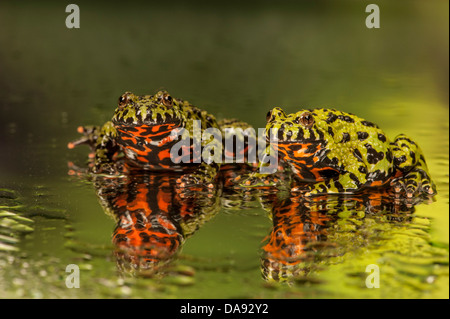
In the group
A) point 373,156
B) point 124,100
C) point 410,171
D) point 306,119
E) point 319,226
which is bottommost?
point 319,226

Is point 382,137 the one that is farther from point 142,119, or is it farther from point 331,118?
point 142,119

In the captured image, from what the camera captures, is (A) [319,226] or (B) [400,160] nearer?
(A) [319,226]

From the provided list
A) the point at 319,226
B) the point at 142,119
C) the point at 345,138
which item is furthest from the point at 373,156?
the point at 142,119

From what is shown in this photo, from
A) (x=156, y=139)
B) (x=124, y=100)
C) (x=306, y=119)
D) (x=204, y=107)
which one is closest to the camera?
(x=306, y=119)

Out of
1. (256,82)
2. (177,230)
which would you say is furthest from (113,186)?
(256,82)

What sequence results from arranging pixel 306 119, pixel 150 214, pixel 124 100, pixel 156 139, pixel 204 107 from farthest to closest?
pixel 204 107 < pixel 156 139 < pixel 124 100 < pixel 306 119 < pixel 150 214

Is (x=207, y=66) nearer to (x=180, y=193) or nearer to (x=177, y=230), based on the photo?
(x=180, y=193)

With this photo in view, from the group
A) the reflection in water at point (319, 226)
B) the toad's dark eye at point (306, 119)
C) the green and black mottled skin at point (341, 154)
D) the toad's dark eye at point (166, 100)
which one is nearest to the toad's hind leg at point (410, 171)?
the green and black mottled skin at point (341, 154)
